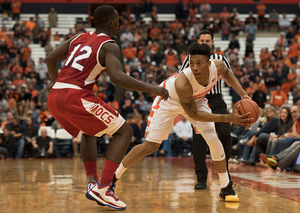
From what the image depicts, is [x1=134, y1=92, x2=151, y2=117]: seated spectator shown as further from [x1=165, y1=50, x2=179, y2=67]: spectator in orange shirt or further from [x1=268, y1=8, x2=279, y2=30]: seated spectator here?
[x1=268, y1=8, x2=279, y2=30]: seated spectator

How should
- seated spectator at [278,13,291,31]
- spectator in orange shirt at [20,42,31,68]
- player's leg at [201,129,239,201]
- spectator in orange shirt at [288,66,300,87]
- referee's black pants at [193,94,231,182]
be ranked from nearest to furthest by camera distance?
player's leg at [201,129,239,201] → referee's black pants at [193,94,231,182] → spectator in orange shirt at [288,66,300,87] → spectator in orange shirt at [20,42,31,68] → seated spectator at [278,13,291,31]

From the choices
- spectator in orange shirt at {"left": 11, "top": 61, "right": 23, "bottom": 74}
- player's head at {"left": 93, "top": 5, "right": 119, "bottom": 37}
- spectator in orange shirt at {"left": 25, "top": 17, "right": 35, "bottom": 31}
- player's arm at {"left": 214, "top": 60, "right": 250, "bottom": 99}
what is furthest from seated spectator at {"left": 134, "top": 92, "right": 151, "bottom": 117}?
player's head at {"left": 93, "top": 5, "right": 119, "bottom": 37}

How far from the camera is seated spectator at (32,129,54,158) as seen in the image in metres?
11.7

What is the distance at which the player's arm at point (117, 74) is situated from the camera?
3.68m

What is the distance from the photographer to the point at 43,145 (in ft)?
38.5

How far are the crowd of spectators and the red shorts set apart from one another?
619 cm

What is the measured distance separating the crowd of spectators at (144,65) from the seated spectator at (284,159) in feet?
4.61

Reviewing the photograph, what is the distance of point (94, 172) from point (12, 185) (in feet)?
6.98

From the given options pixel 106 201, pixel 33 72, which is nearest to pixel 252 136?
pixel 106 201

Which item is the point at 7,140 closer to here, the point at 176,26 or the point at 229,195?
the point at 229,195

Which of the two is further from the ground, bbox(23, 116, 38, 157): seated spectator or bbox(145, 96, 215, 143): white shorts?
bbox(145, 96, 215, 143): white shorts

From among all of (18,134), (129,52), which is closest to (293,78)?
(129,52)

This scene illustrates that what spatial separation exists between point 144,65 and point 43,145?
6.19 metres

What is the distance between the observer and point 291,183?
5.96m
